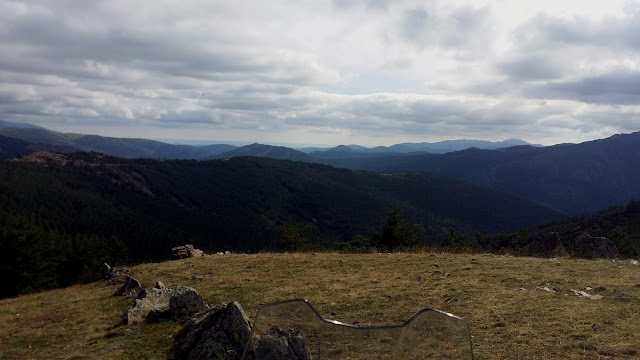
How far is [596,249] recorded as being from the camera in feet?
68.9

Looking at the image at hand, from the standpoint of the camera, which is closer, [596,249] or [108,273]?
[596,249]

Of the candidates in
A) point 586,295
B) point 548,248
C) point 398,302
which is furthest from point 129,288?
point 548,248

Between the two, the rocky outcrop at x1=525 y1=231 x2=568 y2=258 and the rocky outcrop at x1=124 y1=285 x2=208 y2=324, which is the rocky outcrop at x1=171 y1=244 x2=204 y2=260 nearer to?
the rocky outcrop at x1=124 y1=285 x2=208 y2=324

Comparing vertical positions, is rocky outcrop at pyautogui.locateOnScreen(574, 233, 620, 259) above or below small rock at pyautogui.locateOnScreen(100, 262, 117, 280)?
above

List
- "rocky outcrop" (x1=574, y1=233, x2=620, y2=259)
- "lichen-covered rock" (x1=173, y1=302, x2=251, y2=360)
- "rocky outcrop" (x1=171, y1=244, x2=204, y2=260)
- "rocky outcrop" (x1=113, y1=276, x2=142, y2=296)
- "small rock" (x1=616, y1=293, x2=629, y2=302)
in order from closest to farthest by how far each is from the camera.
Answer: "lichen-covered rock" (x1=173, y1=302, x2=251, y2=360)
"small rock" (x1=616, y1=293, x2=629, y2=302)
"rocky outcrop" (x1=113, y1=276, x2=142, y2=296)
"rocky outcrop" (x1=574, y1=233, x2=620, y2=259)
"rocky outcrop" (x1=171, y1=244, x2=204, y2=260)

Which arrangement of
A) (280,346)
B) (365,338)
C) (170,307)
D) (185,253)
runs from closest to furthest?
1. (365,338)
2. (280,346)
3. (170,307)
4. (185,253)

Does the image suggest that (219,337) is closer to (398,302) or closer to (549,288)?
(398,302)

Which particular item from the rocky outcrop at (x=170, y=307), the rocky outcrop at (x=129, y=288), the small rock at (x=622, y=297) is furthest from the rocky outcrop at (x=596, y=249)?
the rocky outcrop at (x=129, y=288)

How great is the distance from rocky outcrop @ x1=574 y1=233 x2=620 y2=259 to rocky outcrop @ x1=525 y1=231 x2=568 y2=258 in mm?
882

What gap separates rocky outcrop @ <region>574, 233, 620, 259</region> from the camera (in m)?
20.4

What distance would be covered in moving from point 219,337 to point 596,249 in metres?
22.6

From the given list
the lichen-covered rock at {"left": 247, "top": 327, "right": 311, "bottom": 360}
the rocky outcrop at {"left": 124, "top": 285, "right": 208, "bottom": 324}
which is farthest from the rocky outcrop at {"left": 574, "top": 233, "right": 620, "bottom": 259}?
the lichen-covered rock at {"left": 247, "top": 327, "right": 311, "bottom": 360}

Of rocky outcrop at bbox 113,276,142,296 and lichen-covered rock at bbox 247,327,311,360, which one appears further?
rocky outcrop at bbox 113,276,142,296

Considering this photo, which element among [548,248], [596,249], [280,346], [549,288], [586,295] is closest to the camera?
[280,346]
